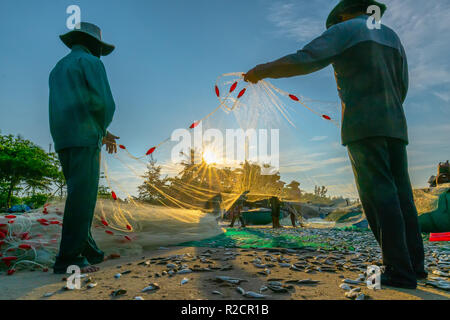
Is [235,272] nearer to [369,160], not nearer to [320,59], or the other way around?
[369,160]

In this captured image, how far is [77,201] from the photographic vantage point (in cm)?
316

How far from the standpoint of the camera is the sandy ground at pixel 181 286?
2102 millimetres

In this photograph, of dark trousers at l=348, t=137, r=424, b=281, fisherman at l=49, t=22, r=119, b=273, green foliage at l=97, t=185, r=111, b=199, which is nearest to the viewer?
dark trousers at l=348, t=137, r=424, b=281

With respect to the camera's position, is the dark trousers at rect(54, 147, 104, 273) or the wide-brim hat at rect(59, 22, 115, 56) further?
the wide-brim hat at rect(59, 22, 115, 56)

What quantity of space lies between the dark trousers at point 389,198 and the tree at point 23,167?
2893 cm

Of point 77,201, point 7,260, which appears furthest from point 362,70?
point 7,260

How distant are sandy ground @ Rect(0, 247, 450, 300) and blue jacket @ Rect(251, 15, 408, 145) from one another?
1.38 metres

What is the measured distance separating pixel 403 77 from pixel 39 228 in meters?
5.36

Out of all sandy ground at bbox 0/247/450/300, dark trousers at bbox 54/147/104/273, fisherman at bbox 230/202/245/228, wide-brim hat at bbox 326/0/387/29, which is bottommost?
fisherman at bbox 230/202/245/228

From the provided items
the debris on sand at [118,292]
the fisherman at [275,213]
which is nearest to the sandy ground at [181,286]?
the debris on sand at [118,292]

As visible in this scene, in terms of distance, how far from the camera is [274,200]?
14.0 metres

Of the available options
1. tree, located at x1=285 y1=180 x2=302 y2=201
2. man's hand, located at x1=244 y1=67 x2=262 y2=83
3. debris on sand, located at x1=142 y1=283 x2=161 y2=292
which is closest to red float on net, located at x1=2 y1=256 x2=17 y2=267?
debris on sand, located at x1=142 y1=283 x2=161 y2=292

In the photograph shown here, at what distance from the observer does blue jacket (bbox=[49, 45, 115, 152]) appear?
127 inches

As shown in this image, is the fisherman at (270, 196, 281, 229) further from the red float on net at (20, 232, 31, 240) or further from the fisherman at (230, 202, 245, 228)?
the red float on net at (20, 232, 31, 240)
